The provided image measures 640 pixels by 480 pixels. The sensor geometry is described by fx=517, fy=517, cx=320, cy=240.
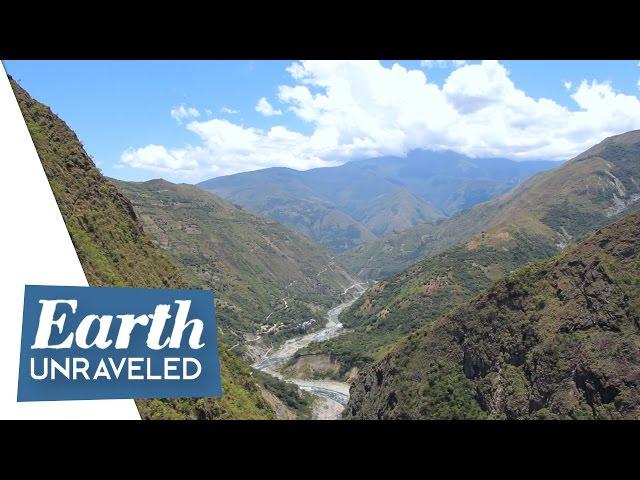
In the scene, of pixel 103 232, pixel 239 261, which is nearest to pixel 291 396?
pixel 103 232

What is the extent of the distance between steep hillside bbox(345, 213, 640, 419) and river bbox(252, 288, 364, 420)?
41.9 feet

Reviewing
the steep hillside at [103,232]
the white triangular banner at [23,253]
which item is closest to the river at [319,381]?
the steep hillside at [103,232]

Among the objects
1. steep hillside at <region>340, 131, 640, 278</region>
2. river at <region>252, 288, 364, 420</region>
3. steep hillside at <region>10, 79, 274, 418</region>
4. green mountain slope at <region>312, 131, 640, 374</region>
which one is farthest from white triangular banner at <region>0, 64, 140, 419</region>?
steep hillside at <region>340, 131, 640, 278</region>

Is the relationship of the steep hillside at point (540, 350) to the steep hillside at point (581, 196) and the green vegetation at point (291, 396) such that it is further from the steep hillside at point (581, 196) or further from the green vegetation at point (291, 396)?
the steep hillside at point (581, 196)

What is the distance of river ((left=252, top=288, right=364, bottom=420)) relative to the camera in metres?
68.1

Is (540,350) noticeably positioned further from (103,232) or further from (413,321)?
(413,321)

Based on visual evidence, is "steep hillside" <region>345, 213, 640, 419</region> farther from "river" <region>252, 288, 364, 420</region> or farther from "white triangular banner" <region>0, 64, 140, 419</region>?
"white triangular banner" <region>0, 64, 140, 419</region>

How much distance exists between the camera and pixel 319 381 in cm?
8350

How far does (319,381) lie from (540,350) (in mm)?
48953
